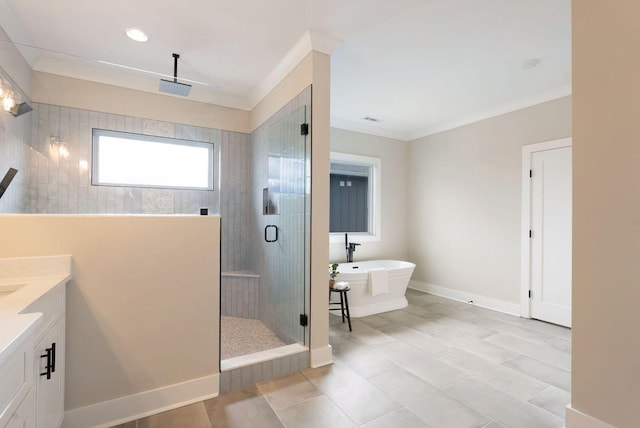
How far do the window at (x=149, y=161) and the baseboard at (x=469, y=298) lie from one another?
12.3 feet

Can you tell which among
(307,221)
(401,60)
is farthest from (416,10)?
(307,221)

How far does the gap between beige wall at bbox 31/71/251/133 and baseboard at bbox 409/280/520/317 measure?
3.77 meters

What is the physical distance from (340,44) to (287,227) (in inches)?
67.6

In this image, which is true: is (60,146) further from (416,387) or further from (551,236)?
(551,236)

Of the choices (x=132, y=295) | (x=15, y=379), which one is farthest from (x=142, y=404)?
(x=15, y=379)

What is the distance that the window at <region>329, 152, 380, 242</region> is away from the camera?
16.0 feet

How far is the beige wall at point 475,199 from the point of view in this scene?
381 centimetres

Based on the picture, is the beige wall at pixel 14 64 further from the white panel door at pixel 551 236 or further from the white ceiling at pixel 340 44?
the white panel door at pixel 551 236

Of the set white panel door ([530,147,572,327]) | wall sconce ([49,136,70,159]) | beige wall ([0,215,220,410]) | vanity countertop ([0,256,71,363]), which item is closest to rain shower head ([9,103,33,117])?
wall sconce ([49,136,70,159])

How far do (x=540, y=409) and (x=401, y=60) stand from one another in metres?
3.00

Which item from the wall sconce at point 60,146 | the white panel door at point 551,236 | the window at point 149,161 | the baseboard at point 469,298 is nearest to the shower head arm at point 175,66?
the window at point 149,161

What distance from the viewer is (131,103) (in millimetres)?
3316

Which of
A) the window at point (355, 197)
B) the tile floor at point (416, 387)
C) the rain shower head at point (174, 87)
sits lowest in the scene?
the tile floor at point (416, 387)

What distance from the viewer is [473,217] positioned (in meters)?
4.32
